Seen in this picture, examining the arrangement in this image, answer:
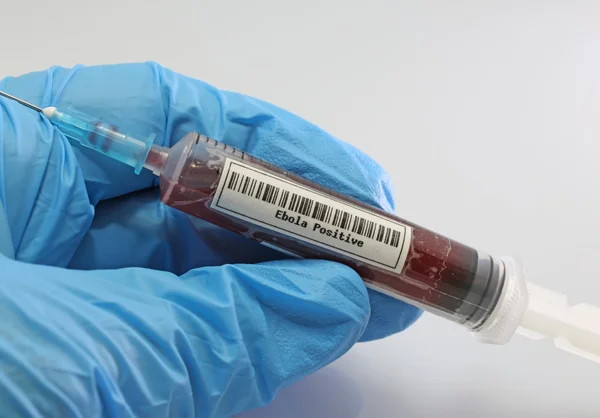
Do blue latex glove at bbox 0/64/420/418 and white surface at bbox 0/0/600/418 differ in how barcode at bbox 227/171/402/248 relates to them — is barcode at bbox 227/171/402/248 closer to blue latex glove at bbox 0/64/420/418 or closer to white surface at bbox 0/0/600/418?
blue latex glove at bbox 0/64/420/418

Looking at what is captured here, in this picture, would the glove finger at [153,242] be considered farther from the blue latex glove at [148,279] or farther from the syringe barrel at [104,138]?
the syringe barrel at [104,138]

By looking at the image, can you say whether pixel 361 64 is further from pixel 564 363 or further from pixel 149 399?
pixel 149 399

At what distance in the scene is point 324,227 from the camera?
0.60 metres

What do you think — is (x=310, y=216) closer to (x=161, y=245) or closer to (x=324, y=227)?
(x=324, y=227)

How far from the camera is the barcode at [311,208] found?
59cm

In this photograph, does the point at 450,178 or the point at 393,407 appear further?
the point at 450,178

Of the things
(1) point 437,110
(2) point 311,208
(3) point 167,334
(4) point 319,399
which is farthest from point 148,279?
(1) point 437,110

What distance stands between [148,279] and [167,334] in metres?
0.07

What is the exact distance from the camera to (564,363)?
0.82 meters

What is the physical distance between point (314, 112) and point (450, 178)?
276 millimetres

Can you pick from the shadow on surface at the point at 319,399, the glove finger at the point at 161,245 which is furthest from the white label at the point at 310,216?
the shadow on surface at the point at 319,399

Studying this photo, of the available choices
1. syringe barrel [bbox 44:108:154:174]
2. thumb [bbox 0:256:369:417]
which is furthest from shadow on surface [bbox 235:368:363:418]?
syringe barrel [bbox 44:108:154:174]

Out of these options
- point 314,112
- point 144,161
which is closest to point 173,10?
point 314,112

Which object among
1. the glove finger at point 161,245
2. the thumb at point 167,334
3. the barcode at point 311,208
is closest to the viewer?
the thumb at point 167,334
